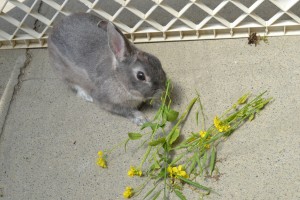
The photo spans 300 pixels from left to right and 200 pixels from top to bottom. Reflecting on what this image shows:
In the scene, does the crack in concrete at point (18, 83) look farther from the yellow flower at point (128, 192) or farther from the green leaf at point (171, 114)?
the green leaf at point (171, 114)

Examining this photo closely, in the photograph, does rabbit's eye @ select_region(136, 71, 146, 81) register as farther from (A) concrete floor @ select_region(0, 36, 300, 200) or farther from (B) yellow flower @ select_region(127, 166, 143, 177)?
(B) yellow flower @ select_region(127, 166, 143, 177)

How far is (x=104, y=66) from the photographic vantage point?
312cm

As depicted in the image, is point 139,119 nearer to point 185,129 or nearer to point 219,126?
point 185,129

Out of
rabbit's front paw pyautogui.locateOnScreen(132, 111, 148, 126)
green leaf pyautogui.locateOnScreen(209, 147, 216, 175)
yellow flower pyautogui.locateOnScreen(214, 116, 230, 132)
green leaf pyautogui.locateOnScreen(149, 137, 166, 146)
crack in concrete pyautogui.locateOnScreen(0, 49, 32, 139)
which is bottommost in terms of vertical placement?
crack in concrete pyautogui.locateOnScreen(0, 49, 32, 139)

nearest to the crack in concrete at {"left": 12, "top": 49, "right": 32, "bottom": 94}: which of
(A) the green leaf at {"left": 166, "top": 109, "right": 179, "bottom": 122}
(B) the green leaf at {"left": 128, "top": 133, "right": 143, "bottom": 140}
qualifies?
(B) the green leaf at {"left": 128, "top": 133, "right": 143, "bottom": 140}

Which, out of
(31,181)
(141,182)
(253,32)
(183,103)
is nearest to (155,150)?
(141,182)

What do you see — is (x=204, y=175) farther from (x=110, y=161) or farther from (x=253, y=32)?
(x=253, y=32)

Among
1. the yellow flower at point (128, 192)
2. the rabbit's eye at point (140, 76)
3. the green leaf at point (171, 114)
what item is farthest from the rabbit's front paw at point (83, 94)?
the yellow flower at point (128, 192)

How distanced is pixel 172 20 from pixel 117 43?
0.77 meters

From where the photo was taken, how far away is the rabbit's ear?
285cm

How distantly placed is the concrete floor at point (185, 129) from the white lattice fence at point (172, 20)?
0.09 m

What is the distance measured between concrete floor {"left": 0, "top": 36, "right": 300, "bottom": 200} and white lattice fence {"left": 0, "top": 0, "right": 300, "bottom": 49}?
3.4 inches

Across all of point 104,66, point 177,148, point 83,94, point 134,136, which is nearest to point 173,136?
point 177,148

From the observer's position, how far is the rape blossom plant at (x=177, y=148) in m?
2.83
